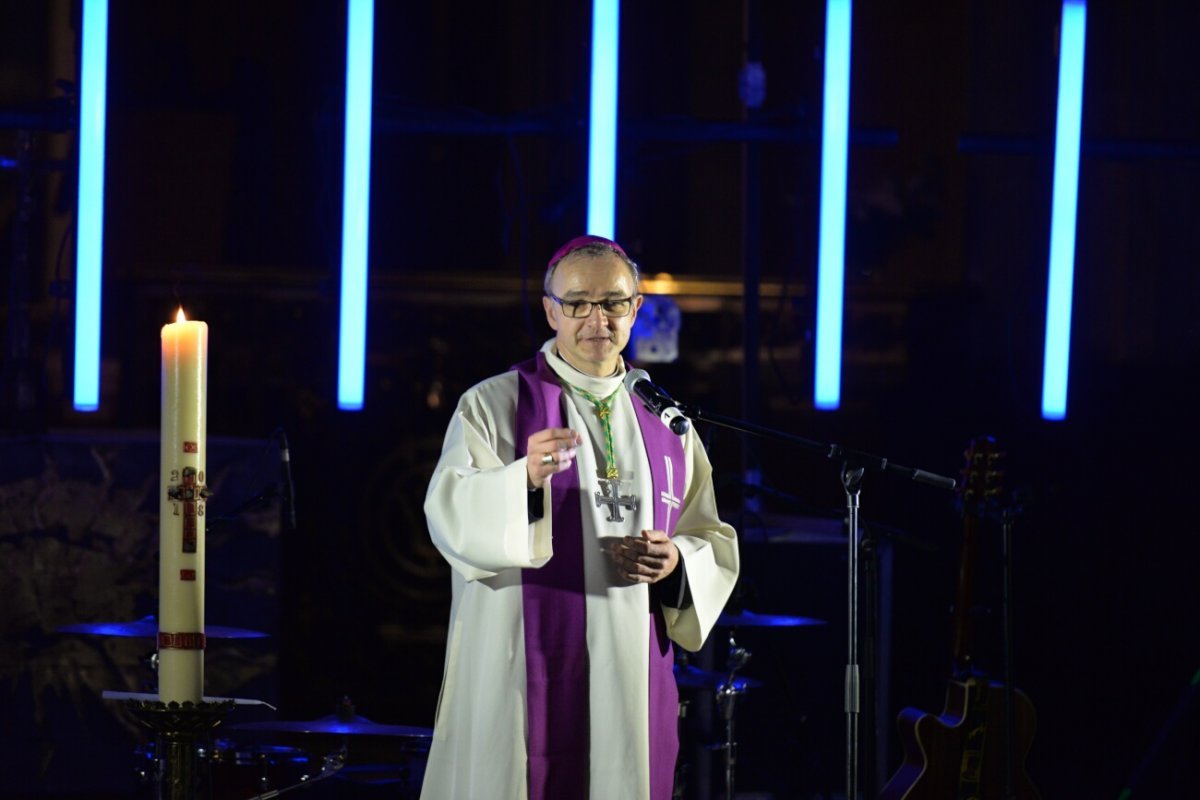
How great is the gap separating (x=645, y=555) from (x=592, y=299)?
553 millimetres

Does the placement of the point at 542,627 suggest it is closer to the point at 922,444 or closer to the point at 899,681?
the point at 899,681

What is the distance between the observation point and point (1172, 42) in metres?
6.41

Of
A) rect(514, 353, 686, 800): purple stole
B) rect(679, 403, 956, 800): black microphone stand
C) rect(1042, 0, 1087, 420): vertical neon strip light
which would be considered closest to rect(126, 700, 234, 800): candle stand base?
rect(514, 353, 686, 800): purple stole

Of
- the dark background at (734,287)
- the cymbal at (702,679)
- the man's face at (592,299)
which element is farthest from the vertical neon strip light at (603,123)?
the man's face at (592,299)

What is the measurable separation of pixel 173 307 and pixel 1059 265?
3.93 meters

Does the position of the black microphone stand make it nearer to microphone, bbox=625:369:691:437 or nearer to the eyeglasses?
microphone, bbox=625:369:691:437

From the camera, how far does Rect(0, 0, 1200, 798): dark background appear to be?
18.8 feet

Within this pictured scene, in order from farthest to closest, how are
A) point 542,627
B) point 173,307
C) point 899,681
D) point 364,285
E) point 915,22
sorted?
point 915,22
point 173,307
point 899,681
point 364,285
point 542,627

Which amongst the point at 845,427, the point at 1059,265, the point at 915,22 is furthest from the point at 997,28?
the point at 1059,265

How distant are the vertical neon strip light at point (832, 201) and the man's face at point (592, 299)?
5.29 feet

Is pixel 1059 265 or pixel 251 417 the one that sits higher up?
pixel 1059 265

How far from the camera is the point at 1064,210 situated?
5.24 m

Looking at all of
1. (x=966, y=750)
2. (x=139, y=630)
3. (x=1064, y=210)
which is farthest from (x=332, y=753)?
(x=1064, y=210)

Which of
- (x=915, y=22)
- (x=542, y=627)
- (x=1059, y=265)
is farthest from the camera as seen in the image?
(x=915, y=22)
